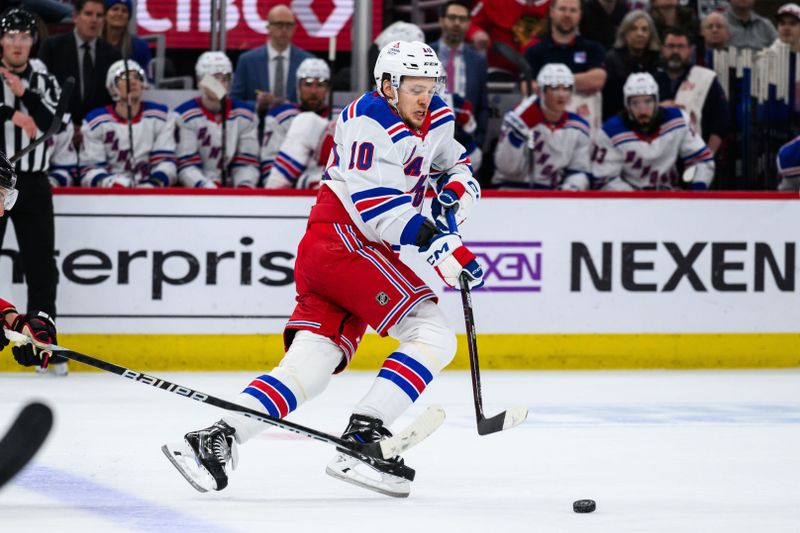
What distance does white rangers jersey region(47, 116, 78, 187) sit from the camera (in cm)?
643

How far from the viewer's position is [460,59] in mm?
6934

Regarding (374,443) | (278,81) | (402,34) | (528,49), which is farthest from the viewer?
(528,49)

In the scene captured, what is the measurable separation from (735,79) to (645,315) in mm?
1479

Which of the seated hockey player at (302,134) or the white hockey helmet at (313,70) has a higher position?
the white hockey helmet at (313,70)

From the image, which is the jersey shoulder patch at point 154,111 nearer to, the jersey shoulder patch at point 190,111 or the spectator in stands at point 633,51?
the jersey shoulder patch at point 190,111

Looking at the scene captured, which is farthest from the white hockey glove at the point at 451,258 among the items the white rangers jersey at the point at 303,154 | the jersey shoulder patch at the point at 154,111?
the jersey shoulder patch at the point at 154,111

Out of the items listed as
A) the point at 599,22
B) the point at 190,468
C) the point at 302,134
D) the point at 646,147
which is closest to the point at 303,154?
the point at 302,134

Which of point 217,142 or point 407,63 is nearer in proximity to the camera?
point 407,63

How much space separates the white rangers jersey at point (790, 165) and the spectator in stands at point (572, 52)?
94 cm

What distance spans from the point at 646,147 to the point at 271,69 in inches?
72.5

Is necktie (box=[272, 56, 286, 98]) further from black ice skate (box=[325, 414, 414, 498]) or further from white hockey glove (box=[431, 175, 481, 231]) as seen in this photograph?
black ice skate (box=[325, 414, 414, 498])

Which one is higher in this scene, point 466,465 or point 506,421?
point 506,421

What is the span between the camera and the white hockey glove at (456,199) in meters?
3.86

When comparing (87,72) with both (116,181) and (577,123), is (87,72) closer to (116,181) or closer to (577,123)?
(116,181)
